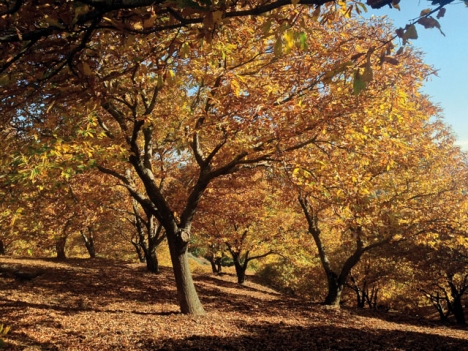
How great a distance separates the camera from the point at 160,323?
7781 mm

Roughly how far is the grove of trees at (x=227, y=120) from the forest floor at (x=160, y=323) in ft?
4.62

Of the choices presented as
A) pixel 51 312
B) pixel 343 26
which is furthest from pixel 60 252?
pixel 343 26

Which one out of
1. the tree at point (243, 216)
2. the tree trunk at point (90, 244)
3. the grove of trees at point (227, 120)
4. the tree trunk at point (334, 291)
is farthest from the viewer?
the tree trunk at point (90, 244)

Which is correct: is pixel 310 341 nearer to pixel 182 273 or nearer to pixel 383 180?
pixel 182 273

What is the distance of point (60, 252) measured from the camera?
2089cm

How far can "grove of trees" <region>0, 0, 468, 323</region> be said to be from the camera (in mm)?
2845

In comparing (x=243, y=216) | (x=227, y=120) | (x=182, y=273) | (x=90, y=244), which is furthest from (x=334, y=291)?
(x=90, y=244)

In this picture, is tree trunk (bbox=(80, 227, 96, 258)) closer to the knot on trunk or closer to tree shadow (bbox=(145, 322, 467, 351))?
the knot on trunk

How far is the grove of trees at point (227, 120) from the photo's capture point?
9.33ft

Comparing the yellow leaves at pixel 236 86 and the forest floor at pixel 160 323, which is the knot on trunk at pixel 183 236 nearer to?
the forest floor at pixel 160 323

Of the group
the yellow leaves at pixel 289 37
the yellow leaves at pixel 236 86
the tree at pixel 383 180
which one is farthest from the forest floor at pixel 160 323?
the yellow leaves at pixel 289 37

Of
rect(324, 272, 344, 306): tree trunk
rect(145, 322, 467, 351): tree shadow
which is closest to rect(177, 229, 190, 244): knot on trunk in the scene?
rect(145, 322, 467, 351): tree shadow

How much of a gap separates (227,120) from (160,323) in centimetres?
516

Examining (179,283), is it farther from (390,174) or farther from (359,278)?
(359,278)
